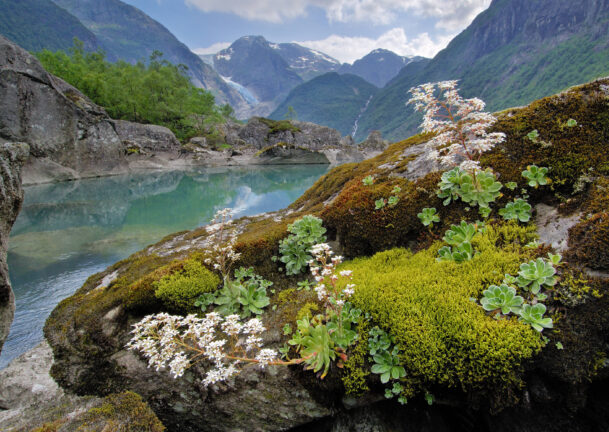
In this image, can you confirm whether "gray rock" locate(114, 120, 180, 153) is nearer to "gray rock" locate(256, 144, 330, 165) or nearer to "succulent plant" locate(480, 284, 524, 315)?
"gray rock" locate(256, 144, 330, 165)

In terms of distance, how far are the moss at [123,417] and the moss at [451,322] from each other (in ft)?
9.31

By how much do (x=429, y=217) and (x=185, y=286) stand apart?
4.11 meters

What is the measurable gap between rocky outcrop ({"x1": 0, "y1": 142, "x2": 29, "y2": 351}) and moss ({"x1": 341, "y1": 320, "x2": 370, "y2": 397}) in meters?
6.18

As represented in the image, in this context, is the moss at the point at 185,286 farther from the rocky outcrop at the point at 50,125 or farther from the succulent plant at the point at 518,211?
the rocky outcrop at the point at 50,125

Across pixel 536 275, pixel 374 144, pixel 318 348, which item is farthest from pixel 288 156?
pixel 536 275

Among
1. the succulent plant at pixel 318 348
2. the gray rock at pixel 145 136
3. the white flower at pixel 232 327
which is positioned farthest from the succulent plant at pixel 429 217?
the gray rock at pixel 145 136

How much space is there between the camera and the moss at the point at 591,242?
273 centimetres

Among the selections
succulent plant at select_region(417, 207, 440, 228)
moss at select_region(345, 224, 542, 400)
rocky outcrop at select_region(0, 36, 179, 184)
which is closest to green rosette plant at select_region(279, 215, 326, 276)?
moss at select_region(345, 224, 542, 400)

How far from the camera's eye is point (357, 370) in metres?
2.92

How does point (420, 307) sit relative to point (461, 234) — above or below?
below

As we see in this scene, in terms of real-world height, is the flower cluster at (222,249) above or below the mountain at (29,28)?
below

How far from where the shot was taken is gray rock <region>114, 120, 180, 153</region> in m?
52.3

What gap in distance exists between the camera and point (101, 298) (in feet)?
16.3

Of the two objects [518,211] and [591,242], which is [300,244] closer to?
[518,211]
